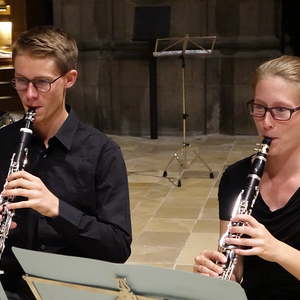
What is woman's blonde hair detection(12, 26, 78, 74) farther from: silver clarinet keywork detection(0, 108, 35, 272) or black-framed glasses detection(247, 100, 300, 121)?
black-framed glasses detection(247, 100, 300, 121)

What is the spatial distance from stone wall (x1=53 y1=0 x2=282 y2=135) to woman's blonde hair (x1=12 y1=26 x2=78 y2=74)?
609 cm

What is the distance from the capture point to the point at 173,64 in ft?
27.3

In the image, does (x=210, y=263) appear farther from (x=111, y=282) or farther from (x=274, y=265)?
(x=111, y=282)

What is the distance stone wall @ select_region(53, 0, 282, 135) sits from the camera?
8188mm

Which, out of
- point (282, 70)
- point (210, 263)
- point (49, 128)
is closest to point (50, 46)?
point (49, 128)

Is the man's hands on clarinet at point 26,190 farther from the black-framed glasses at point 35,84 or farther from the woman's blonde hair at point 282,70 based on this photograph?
the woman's blonde hair at point 282,70

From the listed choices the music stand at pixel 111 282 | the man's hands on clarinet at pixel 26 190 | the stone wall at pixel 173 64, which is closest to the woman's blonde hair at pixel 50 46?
the man's hands on clarinet at pixel 26 190

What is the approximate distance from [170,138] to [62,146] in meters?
6.11

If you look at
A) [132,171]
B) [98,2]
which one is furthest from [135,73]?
[132,171]

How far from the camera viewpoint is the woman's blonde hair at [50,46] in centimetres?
212

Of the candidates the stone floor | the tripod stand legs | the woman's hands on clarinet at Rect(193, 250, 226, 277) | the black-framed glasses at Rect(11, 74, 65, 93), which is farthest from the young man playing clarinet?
the tripod stand legs

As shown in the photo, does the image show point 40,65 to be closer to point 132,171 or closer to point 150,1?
point 132,171

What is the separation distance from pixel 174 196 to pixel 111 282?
4.17 meters

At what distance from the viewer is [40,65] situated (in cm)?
212
